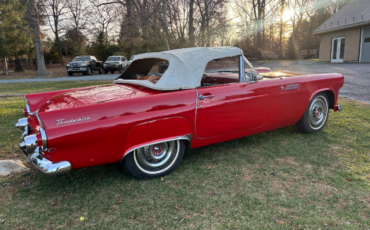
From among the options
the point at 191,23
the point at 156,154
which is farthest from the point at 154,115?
the point at 191,23

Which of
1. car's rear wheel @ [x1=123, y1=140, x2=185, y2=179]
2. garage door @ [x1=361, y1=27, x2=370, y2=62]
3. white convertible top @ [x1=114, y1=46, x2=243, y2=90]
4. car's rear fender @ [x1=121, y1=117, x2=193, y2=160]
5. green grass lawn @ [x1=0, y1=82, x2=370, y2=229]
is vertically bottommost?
green grass lawn @ [x1=0, y1=82, x2=370, y2=229]

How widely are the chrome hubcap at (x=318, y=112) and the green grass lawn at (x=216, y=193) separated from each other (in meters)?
0.59

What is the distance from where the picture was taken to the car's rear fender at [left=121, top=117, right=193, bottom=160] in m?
2.69

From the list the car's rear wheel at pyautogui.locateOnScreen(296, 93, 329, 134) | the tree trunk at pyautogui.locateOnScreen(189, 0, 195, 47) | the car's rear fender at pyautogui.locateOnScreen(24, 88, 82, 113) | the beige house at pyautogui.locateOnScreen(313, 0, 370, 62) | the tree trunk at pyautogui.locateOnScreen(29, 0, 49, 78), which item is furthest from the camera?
the beige house at pyautogui.locateOnScreen(313, 0, 370, 62)

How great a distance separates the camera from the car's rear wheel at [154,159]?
9.36ft

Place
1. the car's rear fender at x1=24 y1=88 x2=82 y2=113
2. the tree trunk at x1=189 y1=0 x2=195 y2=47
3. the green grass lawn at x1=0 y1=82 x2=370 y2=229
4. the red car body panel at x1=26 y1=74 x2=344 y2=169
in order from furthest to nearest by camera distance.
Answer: the tree trunk at x1=189 y1=0 x2=195 y2=47, the car's rear fender at x1=24 y1=88 x2=82 y2=113, the red car body panel at x1=26 y1=74 x2=344 y2=169, the green grass lawn at x1=0 y1=82 x2=370 y2=229

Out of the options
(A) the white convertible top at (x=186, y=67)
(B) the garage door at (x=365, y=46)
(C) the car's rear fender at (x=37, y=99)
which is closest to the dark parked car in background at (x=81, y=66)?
(C) the car's rear fender at (x=37, y=99)

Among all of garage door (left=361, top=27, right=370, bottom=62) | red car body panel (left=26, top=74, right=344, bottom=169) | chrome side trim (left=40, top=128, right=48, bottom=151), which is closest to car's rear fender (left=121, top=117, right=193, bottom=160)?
red car body panel (left=26, top=74, right=344, bottom=169)

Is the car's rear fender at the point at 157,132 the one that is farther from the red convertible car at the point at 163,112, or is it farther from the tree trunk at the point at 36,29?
the tree trunk at the point at 36,29

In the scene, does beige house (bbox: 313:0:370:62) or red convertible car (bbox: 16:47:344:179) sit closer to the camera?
red convertible car (bbox: 16:47:344:179)

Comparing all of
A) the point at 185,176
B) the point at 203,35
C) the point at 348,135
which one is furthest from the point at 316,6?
the point at 185,176

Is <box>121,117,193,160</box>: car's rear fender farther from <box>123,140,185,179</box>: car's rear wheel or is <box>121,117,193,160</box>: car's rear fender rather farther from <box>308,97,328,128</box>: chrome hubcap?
<box>308,97,328,128</box>: chrome hubcap

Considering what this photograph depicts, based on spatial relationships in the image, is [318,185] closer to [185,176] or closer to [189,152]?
[185,176]

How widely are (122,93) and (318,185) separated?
2359 millimetres
